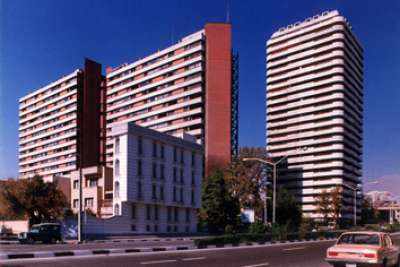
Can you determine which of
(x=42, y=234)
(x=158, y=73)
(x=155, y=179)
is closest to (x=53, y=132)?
(x=158, y=73)

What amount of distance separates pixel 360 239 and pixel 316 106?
114 m

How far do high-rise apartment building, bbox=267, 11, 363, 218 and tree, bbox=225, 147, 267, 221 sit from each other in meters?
31.3

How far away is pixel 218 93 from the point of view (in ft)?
356

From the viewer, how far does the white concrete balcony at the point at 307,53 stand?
124750mm

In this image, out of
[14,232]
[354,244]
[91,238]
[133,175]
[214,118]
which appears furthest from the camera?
[214,118]

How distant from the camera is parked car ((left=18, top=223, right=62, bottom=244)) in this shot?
128ft

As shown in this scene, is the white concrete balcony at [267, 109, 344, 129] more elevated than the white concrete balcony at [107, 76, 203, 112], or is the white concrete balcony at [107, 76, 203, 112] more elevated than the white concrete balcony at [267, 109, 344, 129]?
the white concrete balcony at [107, 76, 203, 112]

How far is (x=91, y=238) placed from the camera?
1996 inches

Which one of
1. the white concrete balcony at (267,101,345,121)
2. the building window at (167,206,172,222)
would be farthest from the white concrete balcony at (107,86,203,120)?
the building window at (167,206,172,222)

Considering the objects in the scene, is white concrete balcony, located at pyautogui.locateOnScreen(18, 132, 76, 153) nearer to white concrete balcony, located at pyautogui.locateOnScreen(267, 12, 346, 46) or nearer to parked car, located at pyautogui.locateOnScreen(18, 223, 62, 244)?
white concrete balcony, located at pyautogui.locateOnScreen(267, 12, 346, 46)

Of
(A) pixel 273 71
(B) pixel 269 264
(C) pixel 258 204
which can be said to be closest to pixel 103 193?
(C) pixel 258 204

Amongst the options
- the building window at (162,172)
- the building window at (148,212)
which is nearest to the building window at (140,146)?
the building window at (162,172)

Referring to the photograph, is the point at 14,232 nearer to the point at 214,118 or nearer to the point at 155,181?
the point at 155,181

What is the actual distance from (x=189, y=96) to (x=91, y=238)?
2584 inches
